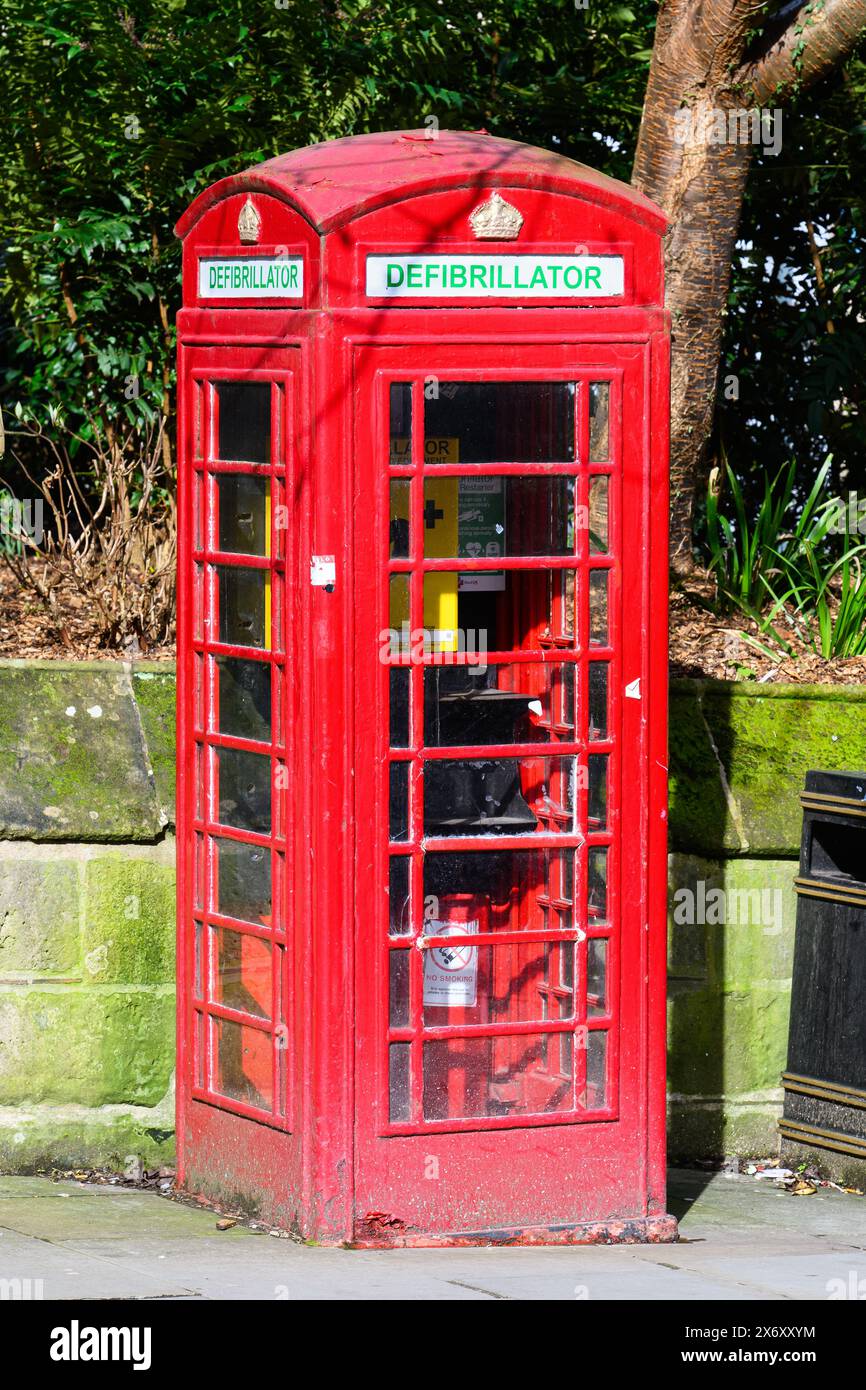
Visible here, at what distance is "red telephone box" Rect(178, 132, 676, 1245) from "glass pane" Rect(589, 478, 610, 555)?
2 cm

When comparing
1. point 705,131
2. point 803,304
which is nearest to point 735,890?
point 705,131

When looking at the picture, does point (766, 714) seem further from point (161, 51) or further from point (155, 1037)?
point (161, 51)

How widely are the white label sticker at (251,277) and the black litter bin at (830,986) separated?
219 cm

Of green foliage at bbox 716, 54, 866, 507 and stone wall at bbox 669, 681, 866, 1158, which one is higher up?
green foliage at bbox 716, 54, 866, 507

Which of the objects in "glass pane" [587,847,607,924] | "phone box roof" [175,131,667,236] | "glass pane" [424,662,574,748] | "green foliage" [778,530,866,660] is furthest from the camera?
"green foliage" [778,530,866,660]

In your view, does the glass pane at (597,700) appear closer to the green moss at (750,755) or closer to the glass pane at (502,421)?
the glass pane at (502,421)

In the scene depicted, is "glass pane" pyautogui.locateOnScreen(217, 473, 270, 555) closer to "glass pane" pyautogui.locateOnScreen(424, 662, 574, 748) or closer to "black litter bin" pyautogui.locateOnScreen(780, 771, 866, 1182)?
"glass pane" pyautogui.locateOnScreen(424, 662, 574, 748)

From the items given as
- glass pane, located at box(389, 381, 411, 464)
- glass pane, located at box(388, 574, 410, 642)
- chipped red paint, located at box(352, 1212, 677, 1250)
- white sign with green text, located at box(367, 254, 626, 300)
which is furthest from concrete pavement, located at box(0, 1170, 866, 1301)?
white sign with green text, located at box(367, 254, 626, 300)

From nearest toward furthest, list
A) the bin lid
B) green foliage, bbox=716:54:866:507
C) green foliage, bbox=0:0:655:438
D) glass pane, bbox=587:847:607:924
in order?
glass pane, bbox=587:847:607:924
the bin lid
green foliage, bbox=0:0:655:438
green foliage, bbox=716:54:866:507

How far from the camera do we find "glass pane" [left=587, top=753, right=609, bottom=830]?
4.93 metres

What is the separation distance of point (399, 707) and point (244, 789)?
20.3 inches

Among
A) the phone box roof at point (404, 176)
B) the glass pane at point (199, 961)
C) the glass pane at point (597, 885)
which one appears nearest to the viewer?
the phone box roof at point (404, 176)

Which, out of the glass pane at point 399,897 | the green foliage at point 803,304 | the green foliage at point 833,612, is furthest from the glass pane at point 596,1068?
the green foliage at point 803,304

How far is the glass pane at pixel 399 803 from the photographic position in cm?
477
